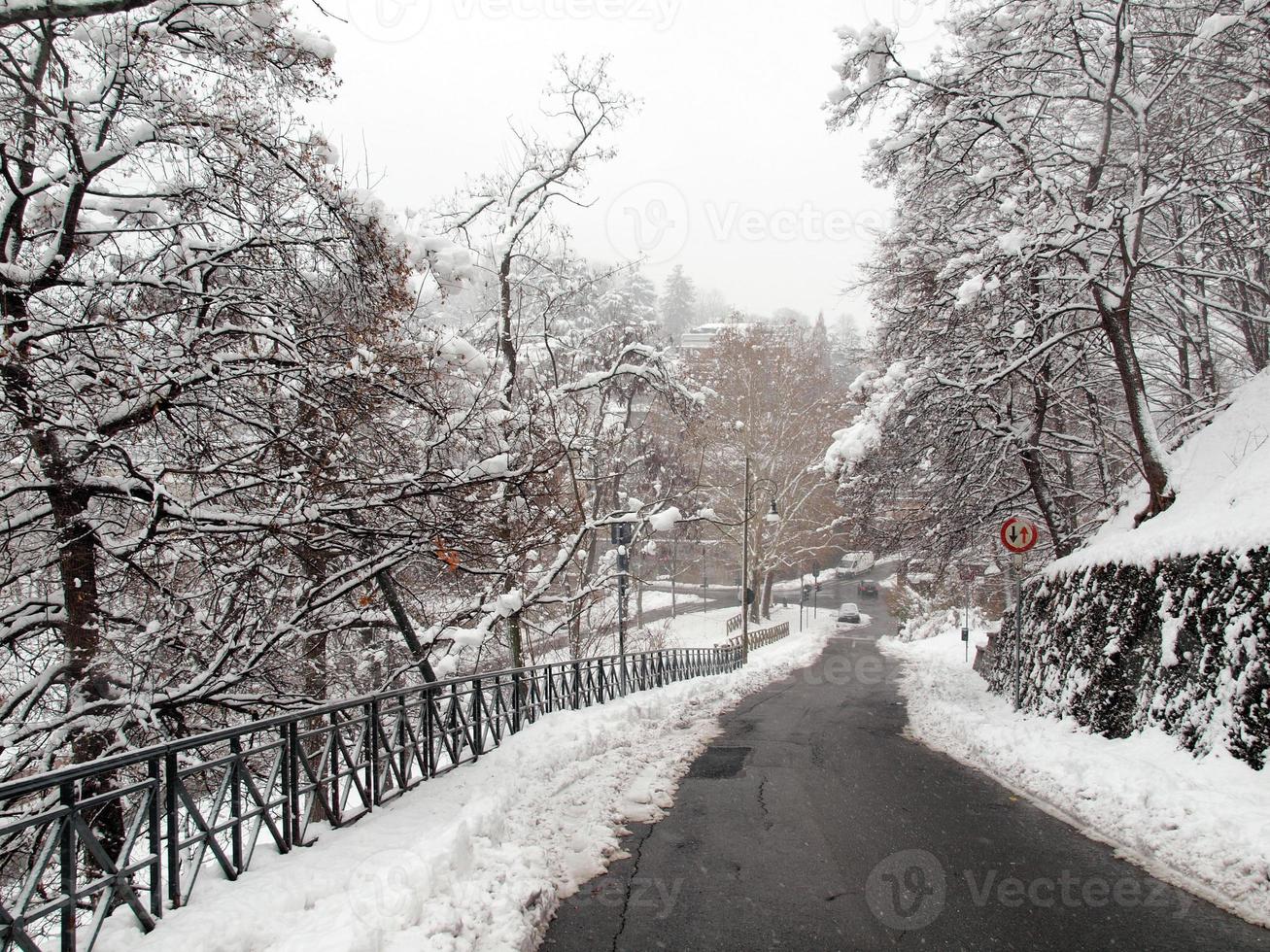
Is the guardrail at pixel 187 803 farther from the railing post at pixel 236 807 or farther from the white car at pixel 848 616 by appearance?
the white car at pixel 848 616

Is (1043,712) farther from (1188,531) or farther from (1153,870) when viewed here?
(1153,870)

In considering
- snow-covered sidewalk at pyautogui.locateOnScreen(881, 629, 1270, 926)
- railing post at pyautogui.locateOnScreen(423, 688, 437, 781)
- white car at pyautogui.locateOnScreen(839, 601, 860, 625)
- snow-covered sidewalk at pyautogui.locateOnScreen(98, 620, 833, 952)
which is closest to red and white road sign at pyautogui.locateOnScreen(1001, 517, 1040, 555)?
snow-covered sidewalk at pyautogui.locateOnScreen(881, 629, 1270, 926)

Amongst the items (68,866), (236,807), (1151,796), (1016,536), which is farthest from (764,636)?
(68,866)

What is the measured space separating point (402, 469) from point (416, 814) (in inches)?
128

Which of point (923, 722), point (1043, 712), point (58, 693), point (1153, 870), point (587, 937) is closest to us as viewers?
point (587, 937)

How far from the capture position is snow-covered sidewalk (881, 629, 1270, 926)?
5711 mm

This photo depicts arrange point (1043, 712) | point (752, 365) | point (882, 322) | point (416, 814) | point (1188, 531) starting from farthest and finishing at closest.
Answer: point (752, 365) → point (882, 322) → point (1043, 712) → point (1188, 531) → point (416, 814)

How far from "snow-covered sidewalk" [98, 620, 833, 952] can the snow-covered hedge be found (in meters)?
5.47

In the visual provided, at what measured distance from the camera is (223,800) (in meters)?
5.16

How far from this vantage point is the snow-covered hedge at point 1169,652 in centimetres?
717

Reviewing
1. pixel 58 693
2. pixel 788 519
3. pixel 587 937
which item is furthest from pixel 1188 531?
pixel 788 519

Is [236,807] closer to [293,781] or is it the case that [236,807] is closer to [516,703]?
[293,781]

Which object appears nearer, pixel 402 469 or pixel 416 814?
pixel 416 814

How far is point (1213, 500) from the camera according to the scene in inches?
380
